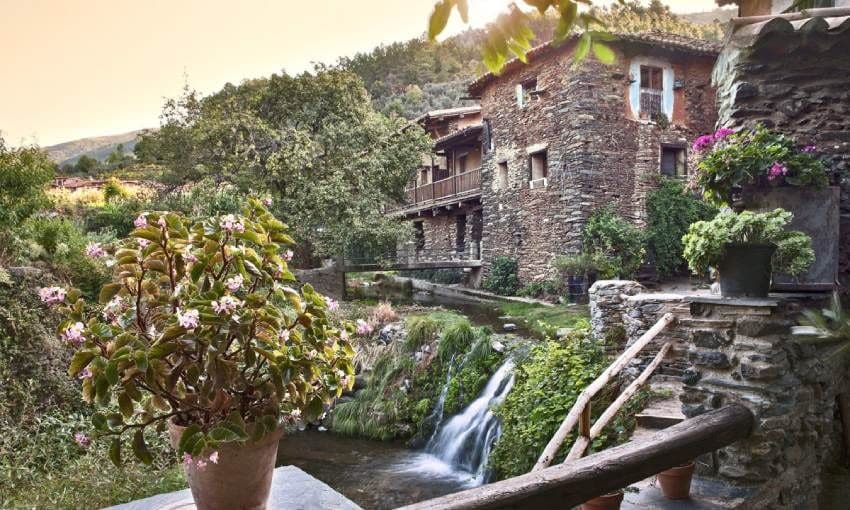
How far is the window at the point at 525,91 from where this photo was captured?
16275 millimetres

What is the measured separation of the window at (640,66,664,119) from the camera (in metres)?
15.1

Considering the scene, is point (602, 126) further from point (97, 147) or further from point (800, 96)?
point (97, 147)

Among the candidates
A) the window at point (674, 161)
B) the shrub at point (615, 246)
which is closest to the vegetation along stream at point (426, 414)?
the shrub at point (615, 246)

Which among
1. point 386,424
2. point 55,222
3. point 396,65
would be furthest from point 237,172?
point 396,65

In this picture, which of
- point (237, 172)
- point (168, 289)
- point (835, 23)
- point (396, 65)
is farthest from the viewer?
point (396, 65)

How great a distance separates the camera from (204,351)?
5.51 ft

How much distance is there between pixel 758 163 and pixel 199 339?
14.5 ft

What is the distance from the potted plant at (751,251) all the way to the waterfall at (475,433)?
4.56m

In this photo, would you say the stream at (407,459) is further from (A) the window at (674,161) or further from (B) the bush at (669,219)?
(A) the window at (674,161)

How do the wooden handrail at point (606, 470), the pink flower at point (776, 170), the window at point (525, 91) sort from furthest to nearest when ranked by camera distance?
the window at point (525, 91), the pink flower at point (776, 170), the wooden handrail at point (606, 470)

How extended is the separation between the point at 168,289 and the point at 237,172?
13.3m

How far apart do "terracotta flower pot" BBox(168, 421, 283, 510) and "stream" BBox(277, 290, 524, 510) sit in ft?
18.1

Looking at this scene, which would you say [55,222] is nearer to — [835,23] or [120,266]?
[120,266]

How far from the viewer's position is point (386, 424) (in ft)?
30.7
